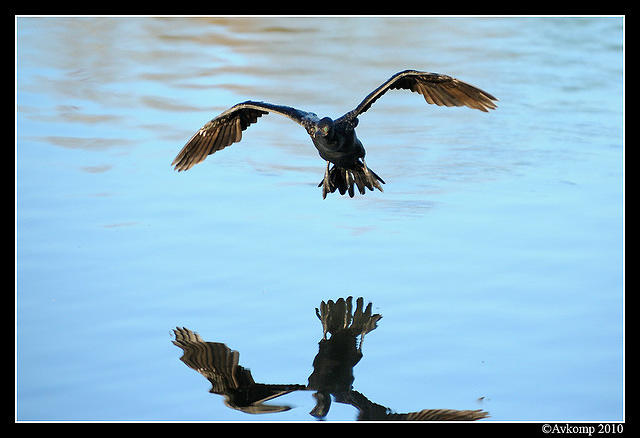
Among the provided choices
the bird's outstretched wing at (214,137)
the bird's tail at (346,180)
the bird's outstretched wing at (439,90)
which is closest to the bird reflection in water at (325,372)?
the bird's tail at (346,180)

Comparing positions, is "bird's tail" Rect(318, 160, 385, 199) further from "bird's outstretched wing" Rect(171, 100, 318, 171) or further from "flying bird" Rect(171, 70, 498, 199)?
"bird's outstretched wing" Rect(171, 100, 318, 171)

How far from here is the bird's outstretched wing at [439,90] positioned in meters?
7.45

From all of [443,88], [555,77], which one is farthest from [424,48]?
[443,88]

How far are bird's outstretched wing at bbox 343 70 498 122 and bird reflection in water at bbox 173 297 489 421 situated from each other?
1.45 meters

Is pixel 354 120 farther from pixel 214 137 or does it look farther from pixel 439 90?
pixel 214 137

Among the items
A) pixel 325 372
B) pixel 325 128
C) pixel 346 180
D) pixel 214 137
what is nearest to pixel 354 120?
pixel 325 128

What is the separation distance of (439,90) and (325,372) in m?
2.41

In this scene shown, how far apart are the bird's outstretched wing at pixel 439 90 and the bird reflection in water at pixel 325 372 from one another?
1.45 metres

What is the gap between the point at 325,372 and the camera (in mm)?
6367

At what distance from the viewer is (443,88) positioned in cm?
769

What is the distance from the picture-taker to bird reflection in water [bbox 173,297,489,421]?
19.4ft

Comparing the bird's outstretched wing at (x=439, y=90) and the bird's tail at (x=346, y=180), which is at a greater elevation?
the bird's outstretched wing at (x=439, y=90)

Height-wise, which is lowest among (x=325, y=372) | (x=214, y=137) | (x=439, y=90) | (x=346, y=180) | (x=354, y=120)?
(x=325, y=372)

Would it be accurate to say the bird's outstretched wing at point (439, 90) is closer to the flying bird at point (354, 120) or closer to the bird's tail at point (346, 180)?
the flying bird at point (354, 120)
